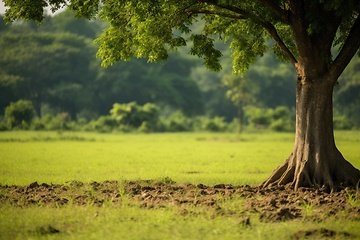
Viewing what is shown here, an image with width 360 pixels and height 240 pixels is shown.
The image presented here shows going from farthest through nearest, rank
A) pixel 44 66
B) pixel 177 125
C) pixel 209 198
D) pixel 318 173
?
pixel 44 66 → pixel 177 125 → pixel 318 173 → pixel 209 198

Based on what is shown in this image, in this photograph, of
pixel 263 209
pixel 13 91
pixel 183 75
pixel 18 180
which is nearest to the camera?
pixel 263 209

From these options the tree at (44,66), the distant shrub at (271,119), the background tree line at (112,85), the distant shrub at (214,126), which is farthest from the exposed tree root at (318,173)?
the tree at (44,66)

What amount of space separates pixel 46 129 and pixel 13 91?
50.4 ft

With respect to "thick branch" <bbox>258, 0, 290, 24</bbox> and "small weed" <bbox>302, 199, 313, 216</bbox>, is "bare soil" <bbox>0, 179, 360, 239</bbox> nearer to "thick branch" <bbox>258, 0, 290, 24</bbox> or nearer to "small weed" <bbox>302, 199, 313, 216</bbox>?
"small weed" <bbox>302, 199, 313, 216</bbox>

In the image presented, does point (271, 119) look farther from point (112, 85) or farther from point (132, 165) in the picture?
point (132, 165)

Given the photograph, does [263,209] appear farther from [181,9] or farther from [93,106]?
[93,106]

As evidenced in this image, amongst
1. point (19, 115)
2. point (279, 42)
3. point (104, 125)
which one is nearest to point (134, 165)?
point (279, 42)

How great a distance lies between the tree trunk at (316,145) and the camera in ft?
52.7

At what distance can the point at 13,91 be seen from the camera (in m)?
73.7

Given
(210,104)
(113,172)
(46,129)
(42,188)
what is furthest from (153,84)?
(42,188)

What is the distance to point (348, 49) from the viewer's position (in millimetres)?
15875

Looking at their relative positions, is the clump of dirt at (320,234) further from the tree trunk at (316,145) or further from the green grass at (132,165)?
the green grass at (132,165)

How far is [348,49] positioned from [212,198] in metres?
5.66

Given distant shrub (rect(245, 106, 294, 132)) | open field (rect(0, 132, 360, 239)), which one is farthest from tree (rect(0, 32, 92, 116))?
open field (rect(0, 132, 360, 239))
